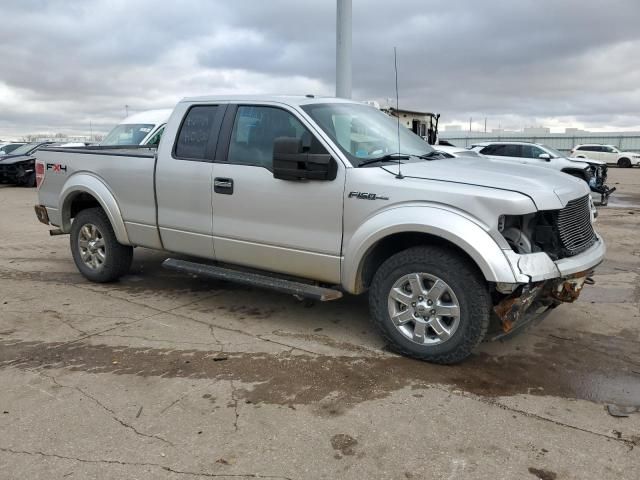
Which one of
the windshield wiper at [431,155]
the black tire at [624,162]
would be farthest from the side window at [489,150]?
the black tire at [624,162]

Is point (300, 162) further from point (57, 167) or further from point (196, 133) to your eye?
point (57, 167)

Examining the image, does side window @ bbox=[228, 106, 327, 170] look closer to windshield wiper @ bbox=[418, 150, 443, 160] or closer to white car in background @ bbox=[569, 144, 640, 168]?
windshield wiper @ bbox=[418, 150, 443, 160]

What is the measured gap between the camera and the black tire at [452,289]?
3.91 m

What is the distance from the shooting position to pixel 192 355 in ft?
14.3

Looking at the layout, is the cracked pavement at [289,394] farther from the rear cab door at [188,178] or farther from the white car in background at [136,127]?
the white car in background at [136,127]

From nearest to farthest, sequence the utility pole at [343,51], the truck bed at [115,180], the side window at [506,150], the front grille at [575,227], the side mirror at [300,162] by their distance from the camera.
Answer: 1. the front grille at [575,227]
2. the side mirror at [300,162]
3. the truck bed at [115,180]
4. the utility pole at [343,51]
5. the side window at [506,150]

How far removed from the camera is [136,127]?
11891 millimetres

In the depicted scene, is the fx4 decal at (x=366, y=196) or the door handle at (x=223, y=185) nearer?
the fx4 decal at (x=366, y=196)

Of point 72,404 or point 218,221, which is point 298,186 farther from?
point 72,404

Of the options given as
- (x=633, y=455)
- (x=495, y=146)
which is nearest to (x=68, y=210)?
(x=633, y=455)

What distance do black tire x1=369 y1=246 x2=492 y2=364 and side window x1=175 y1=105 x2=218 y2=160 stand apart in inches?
84.5

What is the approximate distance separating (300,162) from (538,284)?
197cm

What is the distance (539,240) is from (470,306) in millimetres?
716

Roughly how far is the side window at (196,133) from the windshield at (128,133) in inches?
253
